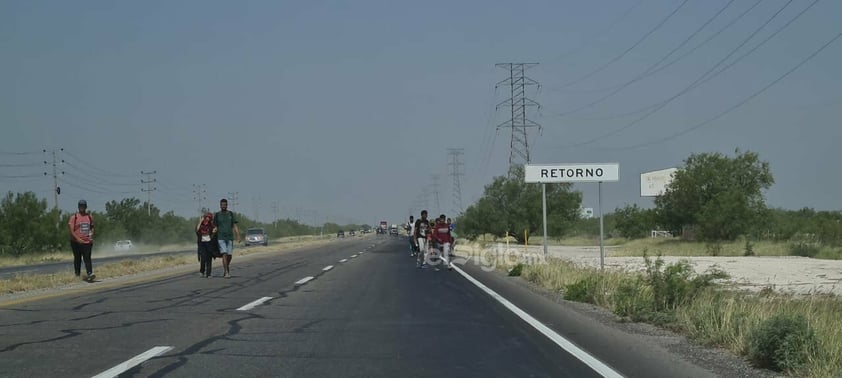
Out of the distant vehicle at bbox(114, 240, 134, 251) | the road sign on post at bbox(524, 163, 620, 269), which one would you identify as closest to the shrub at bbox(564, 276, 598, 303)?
the road sign on post at bbox(524, 163, 620, 269)

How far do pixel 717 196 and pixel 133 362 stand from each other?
55.7 meters

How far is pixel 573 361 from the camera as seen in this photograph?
31.5ft

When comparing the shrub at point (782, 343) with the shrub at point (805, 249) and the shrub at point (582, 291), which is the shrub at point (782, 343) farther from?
the shrub at point (805, 249)

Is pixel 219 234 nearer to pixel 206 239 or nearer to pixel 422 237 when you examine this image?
pixel 206 239

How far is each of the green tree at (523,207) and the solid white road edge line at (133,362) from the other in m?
63.5

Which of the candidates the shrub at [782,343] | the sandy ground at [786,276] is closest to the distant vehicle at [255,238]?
the sandy ground at [786,276]

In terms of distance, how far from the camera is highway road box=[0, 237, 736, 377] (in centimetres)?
904

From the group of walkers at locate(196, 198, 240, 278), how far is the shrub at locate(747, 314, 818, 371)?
1665 centimetres

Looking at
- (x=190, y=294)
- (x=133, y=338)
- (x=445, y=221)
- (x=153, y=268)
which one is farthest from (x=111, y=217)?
(x=133, y=338)

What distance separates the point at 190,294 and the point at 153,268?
45.9ft

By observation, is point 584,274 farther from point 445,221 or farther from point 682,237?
point 682,237

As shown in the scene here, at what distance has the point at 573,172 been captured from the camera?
80.5 ft

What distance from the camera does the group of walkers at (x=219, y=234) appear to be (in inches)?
937

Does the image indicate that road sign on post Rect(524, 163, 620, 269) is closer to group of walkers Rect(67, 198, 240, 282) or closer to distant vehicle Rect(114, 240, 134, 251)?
group of walkers Rect(67, 198, 240, 282)
